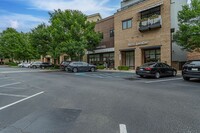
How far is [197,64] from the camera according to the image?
540 inches

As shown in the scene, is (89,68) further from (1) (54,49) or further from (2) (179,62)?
(2) (179,62)

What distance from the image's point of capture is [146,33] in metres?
27.5

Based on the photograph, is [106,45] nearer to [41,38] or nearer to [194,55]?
[41,38]

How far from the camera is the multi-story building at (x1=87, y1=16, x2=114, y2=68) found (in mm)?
35031

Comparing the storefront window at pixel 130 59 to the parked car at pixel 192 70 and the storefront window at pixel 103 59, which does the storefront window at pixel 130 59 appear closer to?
the storefront window at pixel 103 59

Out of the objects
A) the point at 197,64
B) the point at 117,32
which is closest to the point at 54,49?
the point at 117,32

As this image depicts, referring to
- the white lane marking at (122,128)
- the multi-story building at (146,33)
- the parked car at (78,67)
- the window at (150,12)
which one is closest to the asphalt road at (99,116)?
the white lane marking at (122,128)

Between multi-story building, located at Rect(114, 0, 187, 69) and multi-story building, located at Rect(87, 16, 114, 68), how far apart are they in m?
2.61

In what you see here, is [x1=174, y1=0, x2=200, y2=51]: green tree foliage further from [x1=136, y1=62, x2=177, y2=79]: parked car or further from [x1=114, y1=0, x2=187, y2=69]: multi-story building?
[x1=114, y1=0, x2=187, y2=69]: multi-story building

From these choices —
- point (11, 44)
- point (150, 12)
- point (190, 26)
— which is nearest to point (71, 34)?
point (150, 12)

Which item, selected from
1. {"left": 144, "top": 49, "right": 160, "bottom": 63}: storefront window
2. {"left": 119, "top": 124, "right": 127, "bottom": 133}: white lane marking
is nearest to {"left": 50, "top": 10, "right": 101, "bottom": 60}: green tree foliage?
{"left": 144, "top": 49, "right": 160, "bottom": 63}: storefront window

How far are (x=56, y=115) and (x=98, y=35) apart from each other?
Result: 30.0m

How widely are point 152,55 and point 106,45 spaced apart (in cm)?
1081

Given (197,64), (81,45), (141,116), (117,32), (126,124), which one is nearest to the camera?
(126,124)
